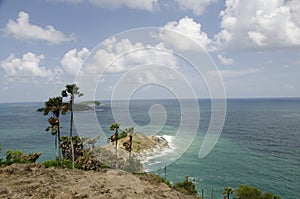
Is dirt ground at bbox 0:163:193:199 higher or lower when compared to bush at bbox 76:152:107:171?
higher

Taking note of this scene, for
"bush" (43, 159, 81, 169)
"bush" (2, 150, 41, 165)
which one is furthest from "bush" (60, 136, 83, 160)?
"bush" (2, 150, 41, 165)

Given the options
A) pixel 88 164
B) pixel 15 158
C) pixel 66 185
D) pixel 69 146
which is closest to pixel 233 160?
pixel 69 146

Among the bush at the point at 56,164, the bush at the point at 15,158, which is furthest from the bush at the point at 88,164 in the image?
the bush at the point at 15,158

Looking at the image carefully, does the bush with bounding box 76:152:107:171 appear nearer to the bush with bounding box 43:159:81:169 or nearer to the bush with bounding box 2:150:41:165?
the bush with bounding box 43:159:81:169

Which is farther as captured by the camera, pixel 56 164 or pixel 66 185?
pixel 56 164

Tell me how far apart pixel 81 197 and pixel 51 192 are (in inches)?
80.2

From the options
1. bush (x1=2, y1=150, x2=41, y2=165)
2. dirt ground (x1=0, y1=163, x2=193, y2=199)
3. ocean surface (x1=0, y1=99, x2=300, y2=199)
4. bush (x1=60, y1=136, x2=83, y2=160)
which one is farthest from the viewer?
ocean surface (x1=0, y1=99, x2=300, y2=199)

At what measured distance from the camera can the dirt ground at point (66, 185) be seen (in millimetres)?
15565

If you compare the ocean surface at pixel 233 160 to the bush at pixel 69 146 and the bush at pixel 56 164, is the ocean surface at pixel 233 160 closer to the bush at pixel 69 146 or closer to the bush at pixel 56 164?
the bush at pixel 56 164

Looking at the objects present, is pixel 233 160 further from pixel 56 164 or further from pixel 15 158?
pixel 15 158

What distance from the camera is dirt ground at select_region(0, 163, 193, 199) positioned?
15565mm

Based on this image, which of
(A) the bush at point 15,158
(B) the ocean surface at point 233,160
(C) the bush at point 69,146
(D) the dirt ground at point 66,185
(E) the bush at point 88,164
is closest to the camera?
(D) the dirt ground at point 66,185

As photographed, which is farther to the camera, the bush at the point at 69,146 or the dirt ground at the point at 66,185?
the bush at the point at 69,146

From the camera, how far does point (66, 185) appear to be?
17.4m
